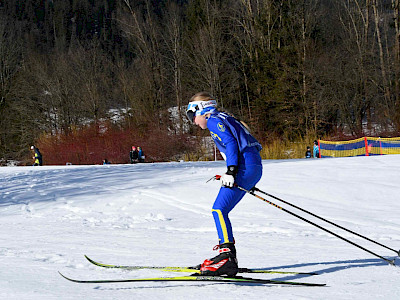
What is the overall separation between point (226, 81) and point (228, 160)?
31.1m

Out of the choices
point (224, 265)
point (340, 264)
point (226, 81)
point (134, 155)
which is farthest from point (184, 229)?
point (226, 81)

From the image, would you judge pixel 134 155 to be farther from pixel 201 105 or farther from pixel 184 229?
pixel 201 105

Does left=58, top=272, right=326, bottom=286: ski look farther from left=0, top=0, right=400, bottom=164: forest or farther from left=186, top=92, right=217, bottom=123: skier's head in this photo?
left=0, top=0, right=400, bottom=164: forest

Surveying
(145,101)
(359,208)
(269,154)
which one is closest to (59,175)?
(359,208)

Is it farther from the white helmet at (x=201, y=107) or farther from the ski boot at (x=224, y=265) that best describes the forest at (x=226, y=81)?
the ski boot at (x=224, y=265)

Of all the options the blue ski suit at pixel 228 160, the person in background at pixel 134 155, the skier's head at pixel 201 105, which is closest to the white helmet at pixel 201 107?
the skier's head at pixel 201 105

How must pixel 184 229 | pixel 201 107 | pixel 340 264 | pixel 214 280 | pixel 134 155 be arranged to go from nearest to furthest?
pixel 214 280 < pixel 201 107 < pixel 340 264 < pixel 184 229 < pixel 134 155


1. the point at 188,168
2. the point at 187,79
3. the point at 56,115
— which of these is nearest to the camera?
the point at 188,168

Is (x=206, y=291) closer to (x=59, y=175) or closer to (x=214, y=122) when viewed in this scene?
(x=214, y=122)

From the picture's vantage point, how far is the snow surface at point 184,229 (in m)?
3.64

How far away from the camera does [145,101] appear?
38.6 meters

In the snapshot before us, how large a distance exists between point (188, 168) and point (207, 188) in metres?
3.44

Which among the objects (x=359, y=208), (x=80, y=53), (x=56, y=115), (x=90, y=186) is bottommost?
(x=359, y=208)

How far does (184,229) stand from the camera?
702cm
